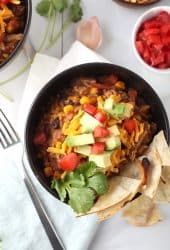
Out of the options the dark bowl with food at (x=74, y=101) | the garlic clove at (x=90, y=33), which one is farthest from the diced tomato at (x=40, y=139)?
the garlic clove at (x=90, y=33)

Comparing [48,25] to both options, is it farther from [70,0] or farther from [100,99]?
[100,99]

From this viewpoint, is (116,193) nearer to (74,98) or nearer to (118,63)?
(74,98)

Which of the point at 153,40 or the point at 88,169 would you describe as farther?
the point at 153,40

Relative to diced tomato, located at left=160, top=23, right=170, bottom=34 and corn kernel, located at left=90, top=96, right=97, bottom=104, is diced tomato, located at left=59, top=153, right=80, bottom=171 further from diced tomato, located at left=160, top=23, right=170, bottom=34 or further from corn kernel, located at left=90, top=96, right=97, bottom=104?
diced tomato, located at left=160, top=23, right=170, bottom=34

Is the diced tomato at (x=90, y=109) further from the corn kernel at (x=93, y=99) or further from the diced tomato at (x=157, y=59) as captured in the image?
the diced tomato at (x=157, y=59)

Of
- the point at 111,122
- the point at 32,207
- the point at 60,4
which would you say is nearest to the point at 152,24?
the point at 60,4
